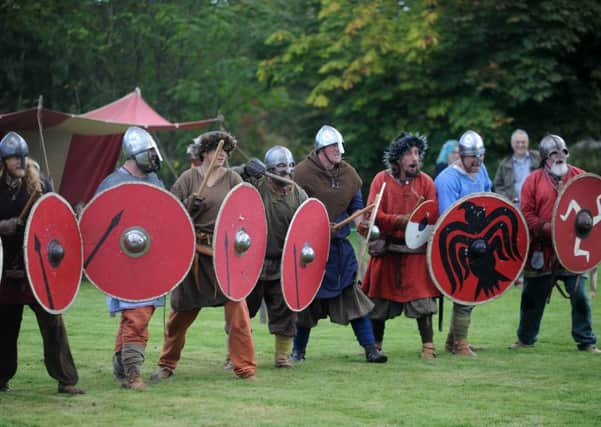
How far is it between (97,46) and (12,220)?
49.6 feet

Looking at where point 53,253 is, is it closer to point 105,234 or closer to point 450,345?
point 105,234

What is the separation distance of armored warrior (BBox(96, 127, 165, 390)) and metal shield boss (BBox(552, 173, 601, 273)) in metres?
2.95

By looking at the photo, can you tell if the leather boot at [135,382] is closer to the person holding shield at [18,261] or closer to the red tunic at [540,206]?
the person holding shield at [18,261]

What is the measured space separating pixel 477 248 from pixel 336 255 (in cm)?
98

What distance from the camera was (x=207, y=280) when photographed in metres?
7.39

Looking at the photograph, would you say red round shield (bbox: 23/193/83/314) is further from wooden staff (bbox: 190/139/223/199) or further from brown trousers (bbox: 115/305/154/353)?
wooden staff (bbox: 190/139/223/199)

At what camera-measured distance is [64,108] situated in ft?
69.4

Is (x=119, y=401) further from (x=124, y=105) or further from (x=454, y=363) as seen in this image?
(x=124, y=105)

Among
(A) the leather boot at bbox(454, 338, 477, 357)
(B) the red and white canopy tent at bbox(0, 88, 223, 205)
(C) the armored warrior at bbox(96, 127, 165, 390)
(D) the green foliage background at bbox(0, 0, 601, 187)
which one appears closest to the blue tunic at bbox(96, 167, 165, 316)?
(C) the armored warrior at bbox(96, 127, 165, 390)

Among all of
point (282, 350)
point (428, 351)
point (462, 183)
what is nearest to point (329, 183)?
A: point (462, 183)

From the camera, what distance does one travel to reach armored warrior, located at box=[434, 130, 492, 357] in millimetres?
8508

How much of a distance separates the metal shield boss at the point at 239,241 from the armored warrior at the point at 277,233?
0.51 meters

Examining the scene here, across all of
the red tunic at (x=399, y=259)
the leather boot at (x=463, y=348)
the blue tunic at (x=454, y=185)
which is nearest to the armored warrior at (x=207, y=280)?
the red tunic at (x=399, y=259)

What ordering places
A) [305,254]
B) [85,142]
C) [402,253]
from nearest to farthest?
[305,254] < [402,253] < [85,142]
